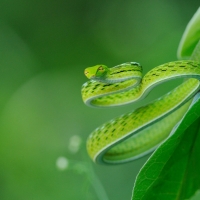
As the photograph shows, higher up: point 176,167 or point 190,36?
point 190,36

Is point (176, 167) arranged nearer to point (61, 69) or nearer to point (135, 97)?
point (135, 97)

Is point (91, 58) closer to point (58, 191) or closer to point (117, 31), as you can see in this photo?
point (117, 31)

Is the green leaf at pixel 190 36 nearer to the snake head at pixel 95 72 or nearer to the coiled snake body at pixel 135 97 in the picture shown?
the coiled snake body at pixel 135 97

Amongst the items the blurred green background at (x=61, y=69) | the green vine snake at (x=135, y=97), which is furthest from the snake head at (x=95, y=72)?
the blurred green background at (x=61, y=69)

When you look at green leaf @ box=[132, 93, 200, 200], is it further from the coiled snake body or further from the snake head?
the snake head

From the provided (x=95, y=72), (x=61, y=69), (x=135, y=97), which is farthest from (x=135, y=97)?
(x=61, y=69)

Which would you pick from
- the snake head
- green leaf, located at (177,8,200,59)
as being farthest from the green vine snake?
green leaf, located at (177,8,200,59)
